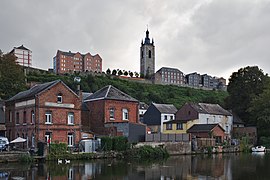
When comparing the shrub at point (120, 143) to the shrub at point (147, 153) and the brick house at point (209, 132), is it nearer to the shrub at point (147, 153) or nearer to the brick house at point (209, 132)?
the shrub at point (147, 153)

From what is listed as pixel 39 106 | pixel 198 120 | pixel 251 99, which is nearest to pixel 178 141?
pixel 198 120

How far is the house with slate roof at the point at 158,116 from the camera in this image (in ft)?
236

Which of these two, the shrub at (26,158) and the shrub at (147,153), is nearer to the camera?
the shrub at (26,158)

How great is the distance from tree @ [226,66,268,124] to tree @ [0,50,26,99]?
41.2 m

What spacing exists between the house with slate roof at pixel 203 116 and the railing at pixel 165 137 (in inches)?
485

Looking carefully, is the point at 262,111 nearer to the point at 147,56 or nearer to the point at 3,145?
the point at 3,145

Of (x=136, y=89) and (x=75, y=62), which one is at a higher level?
(x=75, y=62)

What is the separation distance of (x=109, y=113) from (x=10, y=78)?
86.8 ft

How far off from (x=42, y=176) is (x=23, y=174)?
1787 millimetres

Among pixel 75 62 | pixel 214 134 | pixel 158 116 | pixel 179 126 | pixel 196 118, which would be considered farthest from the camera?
pixel 75 62

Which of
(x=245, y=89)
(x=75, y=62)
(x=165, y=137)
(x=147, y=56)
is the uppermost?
(x=147, y=56)

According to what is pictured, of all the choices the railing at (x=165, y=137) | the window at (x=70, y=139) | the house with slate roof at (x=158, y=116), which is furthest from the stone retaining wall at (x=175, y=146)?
the house with slate roof at (x=158, y=116)

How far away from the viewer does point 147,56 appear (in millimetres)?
178875

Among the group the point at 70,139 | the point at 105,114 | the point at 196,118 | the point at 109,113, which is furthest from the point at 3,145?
the point at 196,118
